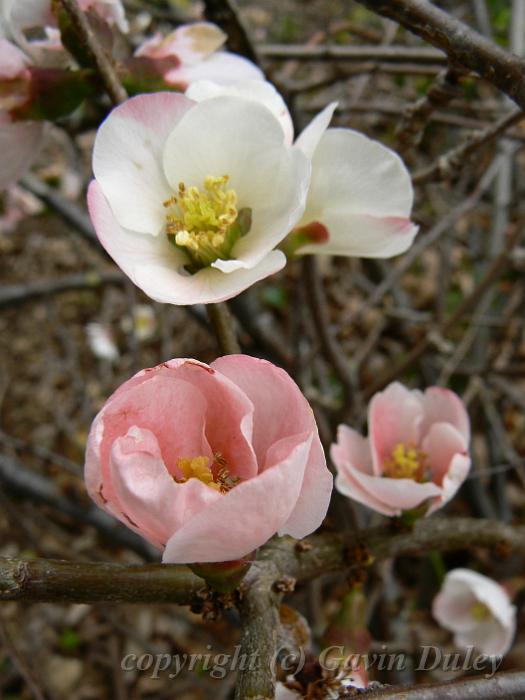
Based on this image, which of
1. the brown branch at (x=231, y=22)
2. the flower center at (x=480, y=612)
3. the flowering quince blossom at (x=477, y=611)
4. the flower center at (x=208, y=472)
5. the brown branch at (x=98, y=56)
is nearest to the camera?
the flower center at (x=208, y=472)

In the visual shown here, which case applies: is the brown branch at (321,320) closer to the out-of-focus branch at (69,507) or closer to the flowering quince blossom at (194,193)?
the flowering quince blossom at (194,193)

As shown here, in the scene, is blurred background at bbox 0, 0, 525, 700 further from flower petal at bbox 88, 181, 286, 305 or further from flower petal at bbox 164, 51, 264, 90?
flower petal at bbox 88, 181, 286, 305

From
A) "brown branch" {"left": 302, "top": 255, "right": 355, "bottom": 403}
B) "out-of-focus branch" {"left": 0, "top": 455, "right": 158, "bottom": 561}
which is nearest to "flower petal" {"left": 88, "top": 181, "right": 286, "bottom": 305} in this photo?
"brown branch" {"left": 302, "top": 255, "right": 355, "bottom": 403}

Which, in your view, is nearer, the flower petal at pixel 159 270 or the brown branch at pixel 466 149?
the flower petal at pixel 159 270

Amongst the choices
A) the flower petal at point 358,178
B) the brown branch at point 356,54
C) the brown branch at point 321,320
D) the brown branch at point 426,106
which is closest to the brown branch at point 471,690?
the flower petal at point 358,178

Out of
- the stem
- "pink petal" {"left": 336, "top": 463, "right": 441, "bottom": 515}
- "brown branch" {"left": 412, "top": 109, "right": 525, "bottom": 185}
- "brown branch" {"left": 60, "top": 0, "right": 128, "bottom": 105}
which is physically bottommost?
"pink petal" {"left": 336, "top": 463, "right": 441, "bottom": 515}

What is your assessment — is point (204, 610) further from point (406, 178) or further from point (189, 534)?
point (406, 178)

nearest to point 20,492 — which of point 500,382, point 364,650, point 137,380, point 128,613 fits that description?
point 128,613
